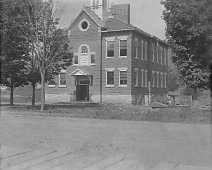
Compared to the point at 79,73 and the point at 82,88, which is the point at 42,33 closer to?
the point at 79,73

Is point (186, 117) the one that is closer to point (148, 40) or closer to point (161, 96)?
point (148, 40)

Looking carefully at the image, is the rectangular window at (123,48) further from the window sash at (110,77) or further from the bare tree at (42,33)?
the bare tree at (42,33)

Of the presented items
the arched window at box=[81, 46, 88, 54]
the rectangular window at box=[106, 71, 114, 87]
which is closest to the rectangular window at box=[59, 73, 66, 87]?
the arched window at box=[81, 46, 88, 54]

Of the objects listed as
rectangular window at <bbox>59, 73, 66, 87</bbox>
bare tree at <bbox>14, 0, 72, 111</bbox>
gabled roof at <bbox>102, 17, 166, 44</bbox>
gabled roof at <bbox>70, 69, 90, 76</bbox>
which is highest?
gabled roof at <bbox>102, 17, 166, 44</bbox>

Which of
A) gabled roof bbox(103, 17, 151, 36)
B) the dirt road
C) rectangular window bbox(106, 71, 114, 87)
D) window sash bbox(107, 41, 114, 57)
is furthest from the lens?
window sash bbox(107, 41, 114, 57)

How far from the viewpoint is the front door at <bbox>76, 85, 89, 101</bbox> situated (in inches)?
1737

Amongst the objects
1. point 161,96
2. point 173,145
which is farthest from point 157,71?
point 173,145

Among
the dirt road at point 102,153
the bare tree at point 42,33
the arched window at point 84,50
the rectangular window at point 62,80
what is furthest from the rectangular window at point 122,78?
the dirt road at point 102,153

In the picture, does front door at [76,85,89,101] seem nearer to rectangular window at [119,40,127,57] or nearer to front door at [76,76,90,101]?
front door at [76,76,90,101]

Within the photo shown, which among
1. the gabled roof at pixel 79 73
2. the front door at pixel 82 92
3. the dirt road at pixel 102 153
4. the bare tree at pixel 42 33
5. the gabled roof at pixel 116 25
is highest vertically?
the gabled roof at pixel 116 25

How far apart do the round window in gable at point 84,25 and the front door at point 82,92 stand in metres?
6.44

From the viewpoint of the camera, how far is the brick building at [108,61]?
4172 cm

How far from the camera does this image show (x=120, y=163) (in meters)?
7.00

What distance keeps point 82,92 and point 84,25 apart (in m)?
7.47
